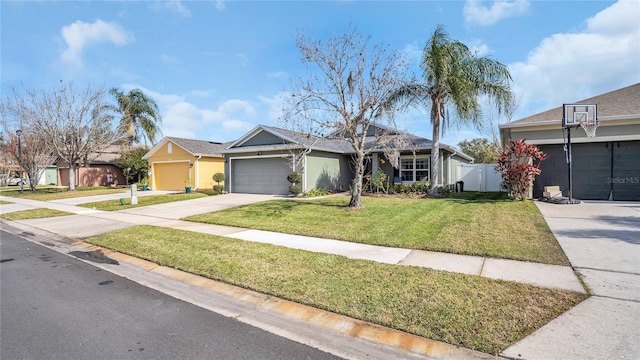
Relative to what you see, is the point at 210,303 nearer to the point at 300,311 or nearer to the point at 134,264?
the point at 300,311

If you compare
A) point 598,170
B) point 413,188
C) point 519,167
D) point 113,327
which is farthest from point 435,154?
point 113,327

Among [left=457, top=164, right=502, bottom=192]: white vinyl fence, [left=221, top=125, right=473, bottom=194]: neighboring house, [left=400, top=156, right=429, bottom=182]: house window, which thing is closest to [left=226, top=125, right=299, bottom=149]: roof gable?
[left=221, top=125, right=473, bottom=194]: neighboring house

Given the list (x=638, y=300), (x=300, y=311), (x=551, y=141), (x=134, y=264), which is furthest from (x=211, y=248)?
(x=551, y=141)

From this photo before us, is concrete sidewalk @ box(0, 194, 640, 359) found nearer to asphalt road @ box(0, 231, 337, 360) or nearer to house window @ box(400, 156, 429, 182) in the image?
asphalt road @ box(0, 231, 337, 360)

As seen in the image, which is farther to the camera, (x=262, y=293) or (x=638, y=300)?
(x=262, y=293)

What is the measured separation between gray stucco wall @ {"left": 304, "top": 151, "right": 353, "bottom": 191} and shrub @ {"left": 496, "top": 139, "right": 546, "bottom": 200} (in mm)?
9209

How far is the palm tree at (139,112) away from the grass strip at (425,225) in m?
27.3

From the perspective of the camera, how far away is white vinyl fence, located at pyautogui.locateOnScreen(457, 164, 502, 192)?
65.1 feet

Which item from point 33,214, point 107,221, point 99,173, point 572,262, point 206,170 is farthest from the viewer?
point 99,173

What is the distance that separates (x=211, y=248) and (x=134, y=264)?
1.43 m

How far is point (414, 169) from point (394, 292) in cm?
1456

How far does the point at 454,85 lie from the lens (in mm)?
13539

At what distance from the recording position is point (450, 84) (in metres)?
13.6

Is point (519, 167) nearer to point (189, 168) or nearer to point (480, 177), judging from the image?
point (480, 177)
